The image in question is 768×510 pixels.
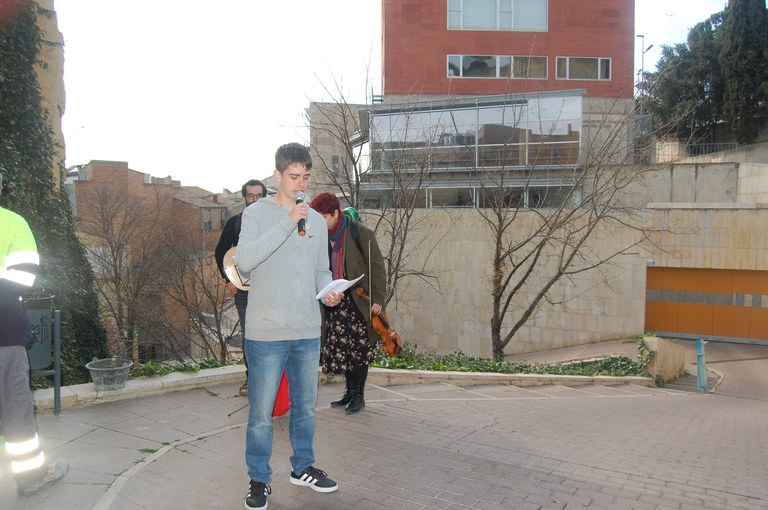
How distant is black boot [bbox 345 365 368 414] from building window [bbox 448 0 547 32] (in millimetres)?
24518

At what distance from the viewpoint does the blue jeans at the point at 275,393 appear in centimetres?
324

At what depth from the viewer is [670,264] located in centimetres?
1834

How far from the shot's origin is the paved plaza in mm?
3447

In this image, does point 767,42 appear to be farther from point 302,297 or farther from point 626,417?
point 302,297

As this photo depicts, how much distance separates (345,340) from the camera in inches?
198

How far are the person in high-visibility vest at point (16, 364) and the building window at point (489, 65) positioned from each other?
25.4m

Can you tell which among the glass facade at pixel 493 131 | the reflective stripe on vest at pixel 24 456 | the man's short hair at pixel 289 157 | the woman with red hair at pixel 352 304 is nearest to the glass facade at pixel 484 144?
the glass facade at pixel 493 131

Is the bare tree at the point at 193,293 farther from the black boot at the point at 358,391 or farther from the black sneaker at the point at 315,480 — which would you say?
the black sneaker at the point at 315,480

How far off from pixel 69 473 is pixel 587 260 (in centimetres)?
1477

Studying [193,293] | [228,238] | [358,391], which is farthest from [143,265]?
[358,391]

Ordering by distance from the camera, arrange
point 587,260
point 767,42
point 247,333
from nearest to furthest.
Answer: point 247,333 < point 587,260 < point 767,42

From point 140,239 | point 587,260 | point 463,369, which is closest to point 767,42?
point 587,260

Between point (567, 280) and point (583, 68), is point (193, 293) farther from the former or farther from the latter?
point (583, 68)

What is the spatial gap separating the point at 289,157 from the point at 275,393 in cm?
133
